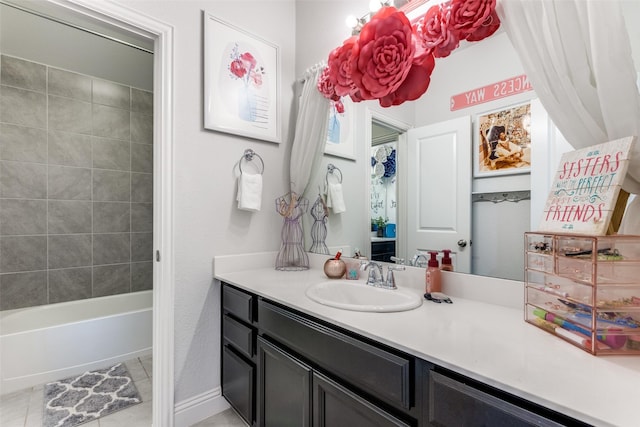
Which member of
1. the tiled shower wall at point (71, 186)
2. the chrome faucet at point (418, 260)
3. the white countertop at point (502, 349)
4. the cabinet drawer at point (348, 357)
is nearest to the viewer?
the white countertop at point (502, 349)

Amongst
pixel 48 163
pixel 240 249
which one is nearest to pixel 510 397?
pixel 240 249

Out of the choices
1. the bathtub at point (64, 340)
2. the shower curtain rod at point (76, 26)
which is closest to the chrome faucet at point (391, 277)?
the bathtub at point (64, 340)

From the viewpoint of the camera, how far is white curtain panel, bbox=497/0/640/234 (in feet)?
2.42

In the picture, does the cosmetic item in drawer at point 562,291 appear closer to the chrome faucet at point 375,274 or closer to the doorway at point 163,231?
the chrome faucet at point 375,274

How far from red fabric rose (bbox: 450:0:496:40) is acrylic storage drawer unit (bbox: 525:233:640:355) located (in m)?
0.78

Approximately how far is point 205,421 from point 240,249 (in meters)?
0.98

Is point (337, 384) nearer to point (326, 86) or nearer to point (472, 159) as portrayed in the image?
point (472, 159)

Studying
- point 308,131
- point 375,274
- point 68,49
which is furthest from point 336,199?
point 68,49

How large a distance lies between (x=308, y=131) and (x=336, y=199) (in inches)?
19.1

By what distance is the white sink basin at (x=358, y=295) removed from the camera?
43.6 inches

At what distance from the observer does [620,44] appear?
74 centimetres

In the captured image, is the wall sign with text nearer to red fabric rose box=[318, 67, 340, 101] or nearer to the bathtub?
red fabric rose box=[318, 67, 340, 101]

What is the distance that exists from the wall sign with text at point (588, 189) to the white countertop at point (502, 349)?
298 millimetres

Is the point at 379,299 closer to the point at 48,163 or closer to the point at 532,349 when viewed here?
the point at 532,349
